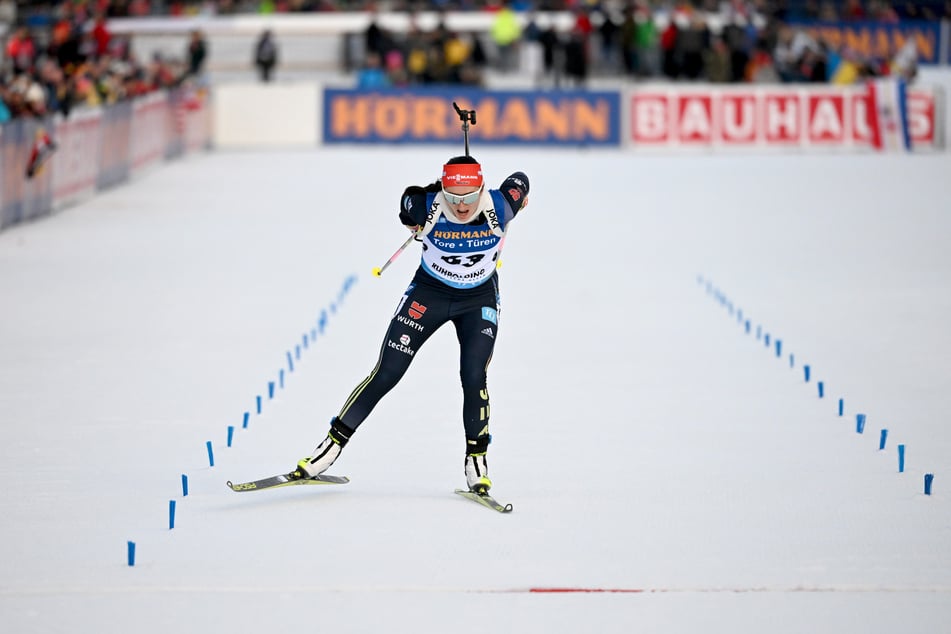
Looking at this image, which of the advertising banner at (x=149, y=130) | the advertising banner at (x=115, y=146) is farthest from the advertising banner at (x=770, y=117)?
the advertising banner at (x=115, y=146)

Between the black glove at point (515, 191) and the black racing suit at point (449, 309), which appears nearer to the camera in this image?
the black racing suit at point (449, 309)

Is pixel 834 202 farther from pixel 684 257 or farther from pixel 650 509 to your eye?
pixel 650 509

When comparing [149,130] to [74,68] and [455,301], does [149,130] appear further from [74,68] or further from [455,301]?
[455,301]

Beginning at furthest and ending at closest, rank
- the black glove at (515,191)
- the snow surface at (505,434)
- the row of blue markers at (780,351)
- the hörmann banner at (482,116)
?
1. the hörmann banner at (482,116)
2. the row of blue markers at (780,351)
3. the black glove at (515,191)
4. the snow surface at (505,434)

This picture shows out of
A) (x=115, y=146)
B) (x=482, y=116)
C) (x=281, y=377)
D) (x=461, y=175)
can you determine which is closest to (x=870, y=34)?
(x=482, y=116)

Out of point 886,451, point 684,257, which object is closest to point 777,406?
point 886,451

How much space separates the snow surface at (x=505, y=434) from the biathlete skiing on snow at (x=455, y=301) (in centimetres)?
48

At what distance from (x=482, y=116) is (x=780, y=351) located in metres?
22.0

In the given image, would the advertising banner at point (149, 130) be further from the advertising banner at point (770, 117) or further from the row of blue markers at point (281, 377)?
the row of blue markers at point (281, 377)

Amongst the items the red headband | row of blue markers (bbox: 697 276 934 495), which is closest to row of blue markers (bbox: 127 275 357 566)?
the red headband

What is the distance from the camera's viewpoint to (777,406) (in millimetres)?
12117

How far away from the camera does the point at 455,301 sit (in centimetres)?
927

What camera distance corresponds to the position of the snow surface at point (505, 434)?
762 centimetres

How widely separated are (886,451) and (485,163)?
70.3ft
